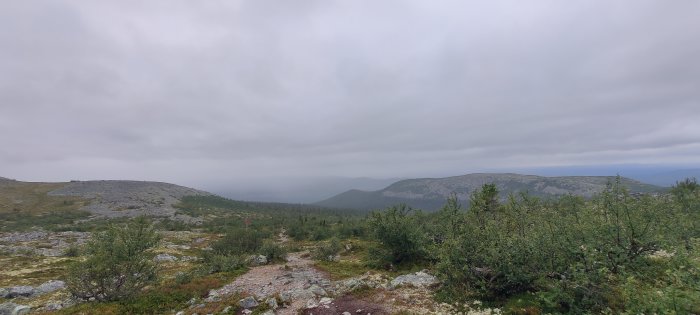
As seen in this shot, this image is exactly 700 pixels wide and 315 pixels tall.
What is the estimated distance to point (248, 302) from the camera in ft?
68.6

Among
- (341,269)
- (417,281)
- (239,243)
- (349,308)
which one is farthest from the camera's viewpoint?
(239,243)

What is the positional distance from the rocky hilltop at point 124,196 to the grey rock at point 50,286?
91.7 metres

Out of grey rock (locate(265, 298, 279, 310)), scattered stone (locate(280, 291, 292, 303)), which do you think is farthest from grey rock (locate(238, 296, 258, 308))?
scattered stone (locate(280, 291, 292, 303))

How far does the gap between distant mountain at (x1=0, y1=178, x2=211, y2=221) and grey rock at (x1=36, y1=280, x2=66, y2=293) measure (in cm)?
8646

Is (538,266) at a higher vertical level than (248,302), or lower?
higher

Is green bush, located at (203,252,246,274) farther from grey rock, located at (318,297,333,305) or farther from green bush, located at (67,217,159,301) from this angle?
grey rock, located at (318,297,333,305)

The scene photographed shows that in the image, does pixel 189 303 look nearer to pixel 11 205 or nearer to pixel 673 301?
pixel 673 301

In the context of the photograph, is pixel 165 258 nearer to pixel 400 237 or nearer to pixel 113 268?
pixel 113 268

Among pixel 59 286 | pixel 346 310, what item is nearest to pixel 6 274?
pixel 59 286

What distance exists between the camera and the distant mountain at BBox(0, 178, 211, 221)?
412 ft

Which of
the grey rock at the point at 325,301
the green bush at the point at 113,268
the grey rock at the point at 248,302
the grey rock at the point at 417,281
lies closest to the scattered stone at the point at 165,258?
the green bush at the point at 113,268

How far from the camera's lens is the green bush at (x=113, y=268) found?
72.6ft

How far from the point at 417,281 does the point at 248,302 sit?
11699mm

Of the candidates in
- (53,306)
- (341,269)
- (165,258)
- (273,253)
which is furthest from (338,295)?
(165,258)
